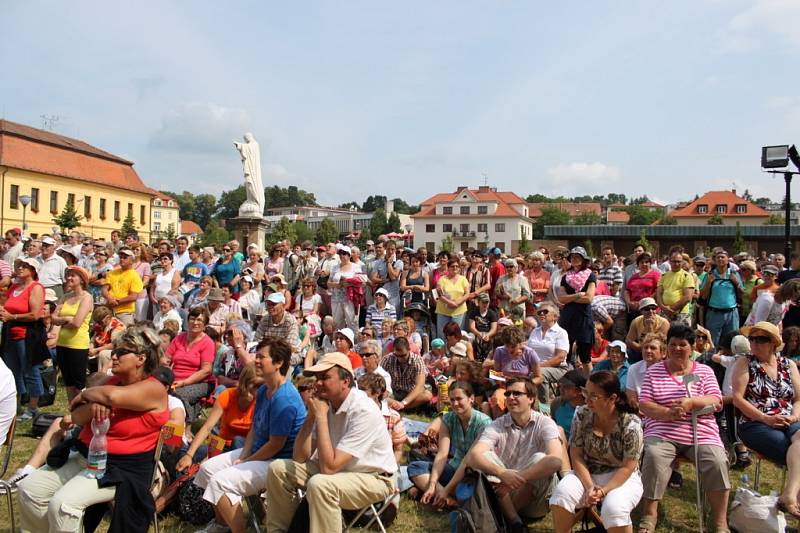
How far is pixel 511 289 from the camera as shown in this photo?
977 cm

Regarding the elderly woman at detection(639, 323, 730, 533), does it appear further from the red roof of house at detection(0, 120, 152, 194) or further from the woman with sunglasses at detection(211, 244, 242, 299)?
the red roof of house at detection(0, 120, 152, 194)

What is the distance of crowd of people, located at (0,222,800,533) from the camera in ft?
12.8

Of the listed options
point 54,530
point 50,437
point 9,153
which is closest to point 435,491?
point 54,530

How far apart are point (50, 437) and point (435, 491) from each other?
2867 mm

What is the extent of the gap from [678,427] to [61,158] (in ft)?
189

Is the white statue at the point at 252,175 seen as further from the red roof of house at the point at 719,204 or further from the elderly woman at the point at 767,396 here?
the red roof of house at the point at 719,204

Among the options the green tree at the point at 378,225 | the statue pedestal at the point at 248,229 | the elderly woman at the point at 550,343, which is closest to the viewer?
the elderly woman at the point at 550,343

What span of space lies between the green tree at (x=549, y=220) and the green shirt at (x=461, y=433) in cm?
9752

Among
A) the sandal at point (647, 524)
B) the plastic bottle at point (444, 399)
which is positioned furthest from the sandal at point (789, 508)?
the plastic bottle at point (444, 399)

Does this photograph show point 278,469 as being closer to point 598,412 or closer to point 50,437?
point 50,437

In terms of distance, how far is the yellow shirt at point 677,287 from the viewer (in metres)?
8.56

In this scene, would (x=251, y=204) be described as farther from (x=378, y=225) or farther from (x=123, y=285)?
(x=378, y=225)

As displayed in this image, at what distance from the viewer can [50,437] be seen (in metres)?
4.46

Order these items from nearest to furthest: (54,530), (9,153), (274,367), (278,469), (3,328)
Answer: (54,530) < (278,469) < (274,367) < (3,328) < (9,153)
